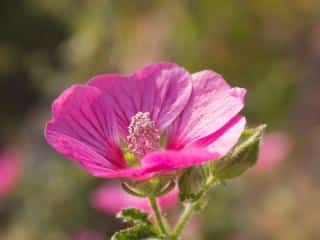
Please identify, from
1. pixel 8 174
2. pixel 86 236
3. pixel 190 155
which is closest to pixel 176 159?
pixel 190 155

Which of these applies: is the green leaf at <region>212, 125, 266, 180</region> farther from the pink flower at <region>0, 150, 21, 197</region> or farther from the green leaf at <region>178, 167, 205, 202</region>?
the pink flower at <region>0, 150, 21, 197</region>

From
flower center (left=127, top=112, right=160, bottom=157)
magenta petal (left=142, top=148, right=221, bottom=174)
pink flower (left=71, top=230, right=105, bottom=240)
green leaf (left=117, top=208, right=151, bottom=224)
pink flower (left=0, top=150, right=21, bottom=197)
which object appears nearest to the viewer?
magenta petal (left=142, top=148, right=221, bottom=174)

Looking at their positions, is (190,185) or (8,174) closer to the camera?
(190,185)

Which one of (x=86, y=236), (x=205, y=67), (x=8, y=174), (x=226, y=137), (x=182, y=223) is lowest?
(x=86, y=236)

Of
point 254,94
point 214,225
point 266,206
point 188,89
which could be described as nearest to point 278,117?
point 254,94

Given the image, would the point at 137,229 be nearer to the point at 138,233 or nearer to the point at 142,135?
the point at 138,233

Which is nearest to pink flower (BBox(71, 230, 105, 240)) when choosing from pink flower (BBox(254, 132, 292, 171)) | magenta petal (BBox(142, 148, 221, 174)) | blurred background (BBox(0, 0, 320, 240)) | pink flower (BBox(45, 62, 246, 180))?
blurred background (BBox(0, 0, 320, 240))
